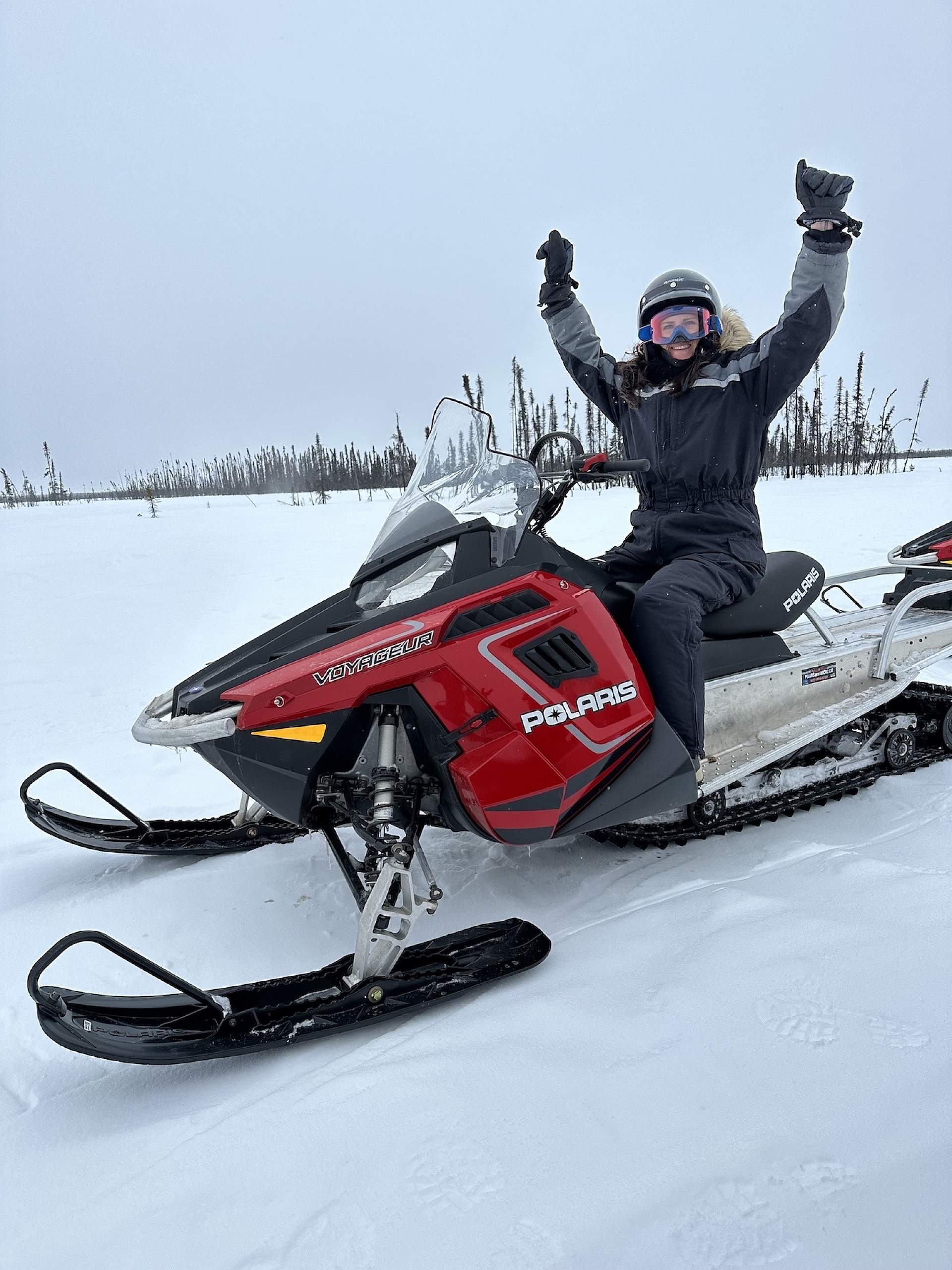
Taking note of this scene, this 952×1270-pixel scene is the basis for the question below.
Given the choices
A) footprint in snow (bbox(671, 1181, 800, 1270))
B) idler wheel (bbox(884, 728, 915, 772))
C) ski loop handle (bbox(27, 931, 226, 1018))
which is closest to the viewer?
footprint in snow (bbox(671, 1181, 800, 1270))

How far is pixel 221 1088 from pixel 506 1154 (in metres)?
0.74

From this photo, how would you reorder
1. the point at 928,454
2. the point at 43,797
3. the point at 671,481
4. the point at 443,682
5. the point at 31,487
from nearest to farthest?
1. the point at 443,682
2. the point at 671,481
3. the point at 43,797
4. the point at 31,487
5. the point at 928,454

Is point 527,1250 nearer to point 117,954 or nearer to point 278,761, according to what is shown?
point 117,954

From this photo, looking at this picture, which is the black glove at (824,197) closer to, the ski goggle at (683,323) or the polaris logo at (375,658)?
the ski goggle at (683,323)

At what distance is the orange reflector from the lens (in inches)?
75.6

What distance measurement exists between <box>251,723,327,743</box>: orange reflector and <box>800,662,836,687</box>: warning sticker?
2005 mm

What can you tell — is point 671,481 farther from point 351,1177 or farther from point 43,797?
point 43,797

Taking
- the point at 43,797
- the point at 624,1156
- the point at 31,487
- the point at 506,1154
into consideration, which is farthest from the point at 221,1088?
the point at 31,487

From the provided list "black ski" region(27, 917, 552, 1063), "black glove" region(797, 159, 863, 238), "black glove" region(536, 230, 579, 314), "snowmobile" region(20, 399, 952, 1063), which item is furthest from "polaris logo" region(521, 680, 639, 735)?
"black glove" region(536, 230, 579, 314)

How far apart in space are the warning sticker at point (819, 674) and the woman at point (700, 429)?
0.46 meters

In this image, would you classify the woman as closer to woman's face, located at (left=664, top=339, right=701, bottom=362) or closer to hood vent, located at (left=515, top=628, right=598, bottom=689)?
woman's face, located at (left=664, top=339, right=701, bottom=362)

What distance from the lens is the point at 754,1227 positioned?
121 centimetres

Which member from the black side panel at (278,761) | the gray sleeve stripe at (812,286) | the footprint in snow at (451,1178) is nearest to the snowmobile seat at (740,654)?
the gray sleeve stripe at (812,286)

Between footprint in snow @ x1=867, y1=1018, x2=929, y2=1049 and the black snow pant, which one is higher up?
the black snow pant
